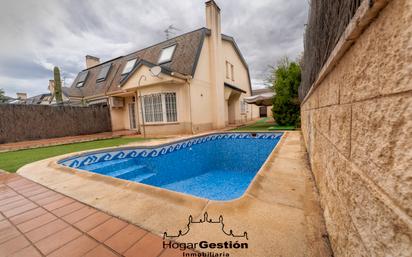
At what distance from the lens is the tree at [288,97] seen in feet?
32.0

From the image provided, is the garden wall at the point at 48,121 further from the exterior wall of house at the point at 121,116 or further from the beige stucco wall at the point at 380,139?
the beige stucco wall at the point at 380,139

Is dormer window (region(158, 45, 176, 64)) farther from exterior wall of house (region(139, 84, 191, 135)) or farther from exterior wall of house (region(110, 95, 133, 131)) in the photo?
exterior wall of house (region(110, 95, 133, 131))

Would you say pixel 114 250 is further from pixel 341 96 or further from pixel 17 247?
pixel 341 96

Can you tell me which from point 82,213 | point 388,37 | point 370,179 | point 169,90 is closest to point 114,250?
point 82,213

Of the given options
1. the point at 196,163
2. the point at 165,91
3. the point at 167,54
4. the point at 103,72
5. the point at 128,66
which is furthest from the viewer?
the point at 103,72

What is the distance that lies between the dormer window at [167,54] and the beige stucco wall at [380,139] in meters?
12.1

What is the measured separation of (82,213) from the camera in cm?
196

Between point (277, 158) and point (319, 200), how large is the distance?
1.90 meters

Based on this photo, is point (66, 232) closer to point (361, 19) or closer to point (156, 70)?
point (361, 19)

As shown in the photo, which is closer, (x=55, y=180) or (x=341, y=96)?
(x=341, y=96)

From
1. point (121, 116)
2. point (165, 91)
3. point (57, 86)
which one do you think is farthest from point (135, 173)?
point (57, 86)

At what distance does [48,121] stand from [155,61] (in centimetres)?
833

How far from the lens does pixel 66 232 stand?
1651 millimetres

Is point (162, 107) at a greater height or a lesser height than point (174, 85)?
lesser
